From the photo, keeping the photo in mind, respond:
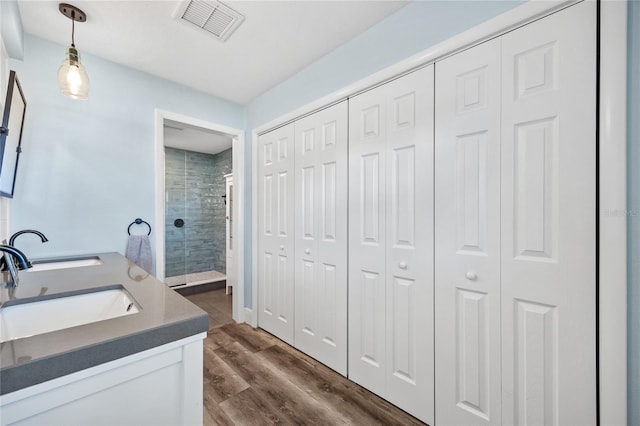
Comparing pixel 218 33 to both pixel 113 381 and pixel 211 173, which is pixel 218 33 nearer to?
pixel 113 381

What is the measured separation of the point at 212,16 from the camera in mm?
1734

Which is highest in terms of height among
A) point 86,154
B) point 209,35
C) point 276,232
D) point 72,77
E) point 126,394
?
point 209,35

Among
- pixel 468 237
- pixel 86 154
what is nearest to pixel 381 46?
pixel 468 237

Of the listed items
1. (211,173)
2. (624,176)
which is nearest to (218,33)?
(624,176)

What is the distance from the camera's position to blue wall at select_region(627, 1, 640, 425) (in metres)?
0.99

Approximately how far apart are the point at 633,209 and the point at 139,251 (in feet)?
9.91

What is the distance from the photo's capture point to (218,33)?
1.89 meters

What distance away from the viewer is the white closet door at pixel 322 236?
78.6 inches

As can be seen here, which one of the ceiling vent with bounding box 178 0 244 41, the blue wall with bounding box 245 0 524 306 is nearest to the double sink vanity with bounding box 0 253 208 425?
the ceiling vent with bounding box 178 0 244 41

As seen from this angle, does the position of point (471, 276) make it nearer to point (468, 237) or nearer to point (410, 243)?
point (468, 237)

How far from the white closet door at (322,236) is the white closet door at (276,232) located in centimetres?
11

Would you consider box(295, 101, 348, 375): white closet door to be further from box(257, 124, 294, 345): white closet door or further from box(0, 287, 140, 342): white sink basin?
box(0, 287, 140, 342): white sink basin

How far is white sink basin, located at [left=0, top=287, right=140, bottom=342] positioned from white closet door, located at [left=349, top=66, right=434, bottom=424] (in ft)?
4.34

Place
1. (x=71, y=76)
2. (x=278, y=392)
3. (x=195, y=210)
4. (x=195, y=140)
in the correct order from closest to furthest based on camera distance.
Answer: (x=71, y=76) → (x=278, y=392) → (x=195, y=140) → (x=195, y=210)
